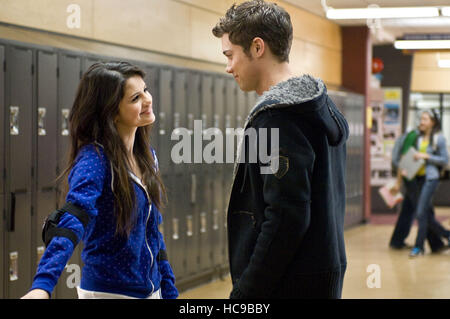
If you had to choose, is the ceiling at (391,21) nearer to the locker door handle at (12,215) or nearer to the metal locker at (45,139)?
the metal locker at (45,139)

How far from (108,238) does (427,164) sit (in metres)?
7.02

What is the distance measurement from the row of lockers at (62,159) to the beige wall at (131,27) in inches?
9.0

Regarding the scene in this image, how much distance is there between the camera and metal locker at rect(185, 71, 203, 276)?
6.48 metres

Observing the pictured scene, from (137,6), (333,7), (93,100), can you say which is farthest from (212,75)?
(93,100)

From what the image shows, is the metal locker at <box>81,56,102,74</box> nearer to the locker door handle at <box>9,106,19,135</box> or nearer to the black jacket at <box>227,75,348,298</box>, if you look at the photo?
the locker door handle at <box>9,106,19,135</box>

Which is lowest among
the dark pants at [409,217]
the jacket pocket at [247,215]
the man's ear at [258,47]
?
the dark pants at [409,217]

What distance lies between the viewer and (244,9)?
193 cm

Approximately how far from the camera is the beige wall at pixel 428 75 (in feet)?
48.1

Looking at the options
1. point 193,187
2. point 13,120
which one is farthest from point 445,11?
point 13,120

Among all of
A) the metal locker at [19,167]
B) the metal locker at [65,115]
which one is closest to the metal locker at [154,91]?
the metal locker at [65,115]

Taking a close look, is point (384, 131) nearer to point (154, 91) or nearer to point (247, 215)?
point (154, 91)

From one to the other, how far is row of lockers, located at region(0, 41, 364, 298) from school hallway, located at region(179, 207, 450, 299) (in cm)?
57
